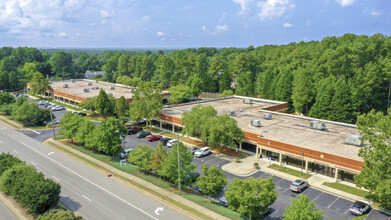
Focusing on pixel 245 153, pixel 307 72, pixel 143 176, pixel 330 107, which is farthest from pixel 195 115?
pixel 307 72

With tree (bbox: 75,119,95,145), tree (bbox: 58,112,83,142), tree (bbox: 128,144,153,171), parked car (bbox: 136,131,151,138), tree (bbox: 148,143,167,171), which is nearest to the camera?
tree (bbox: 148,143,167,171)

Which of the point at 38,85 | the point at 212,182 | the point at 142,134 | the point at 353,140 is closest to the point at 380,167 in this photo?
the point at 353,140

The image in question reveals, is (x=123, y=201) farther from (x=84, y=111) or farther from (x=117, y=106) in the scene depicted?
(x=84, y=111)

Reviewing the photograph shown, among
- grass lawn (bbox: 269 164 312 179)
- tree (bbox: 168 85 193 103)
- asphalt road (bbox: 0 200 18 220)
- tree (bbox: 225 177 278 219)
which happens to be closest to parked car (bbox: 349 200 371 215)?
grass lawn (bbox: 269 164 312 179)

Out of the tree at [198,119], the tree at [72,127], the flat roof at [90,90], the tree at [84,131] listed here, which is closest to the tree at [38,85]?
the flat roof at [90,90]

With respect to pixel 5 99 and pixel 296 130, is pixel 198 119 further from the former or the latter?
pixel 5 99

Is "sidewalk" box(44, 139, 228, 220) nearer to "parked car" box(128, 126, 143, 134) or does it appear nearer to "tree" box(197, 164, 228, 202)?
"tree" box(197, 164, 228, 202)

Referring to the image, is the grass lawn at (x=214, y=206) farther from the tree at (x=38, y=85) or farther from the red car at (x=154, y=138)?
the tree at (x=38, y=85)
